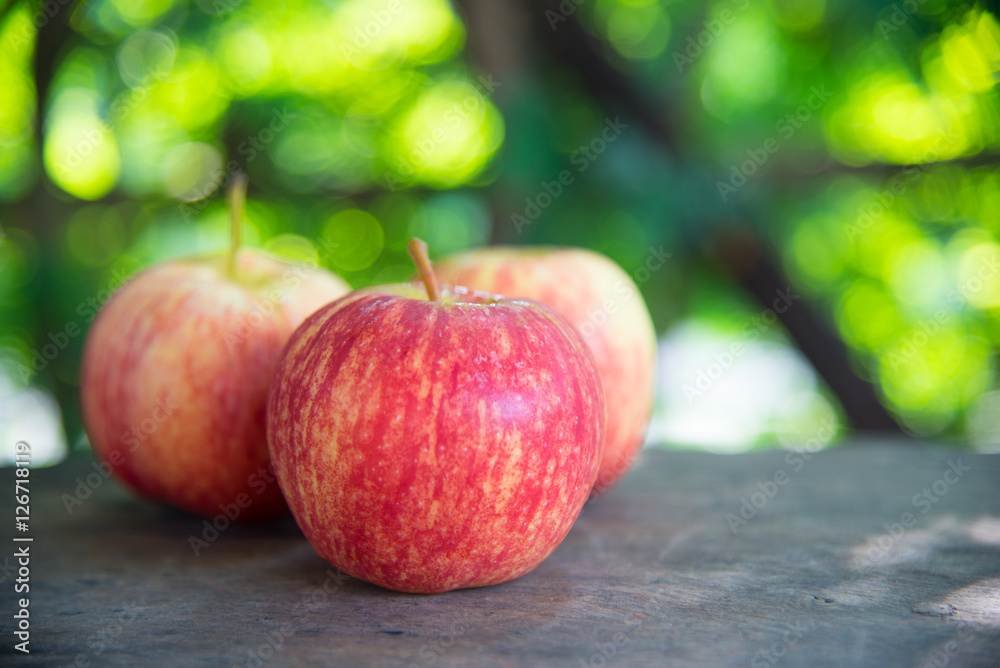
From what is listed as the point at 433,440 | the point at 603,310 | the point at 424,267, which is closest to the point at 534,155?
the point at 603,310

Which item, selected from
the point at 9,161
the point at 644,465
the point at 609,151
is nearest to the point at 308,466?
the point at 644,465

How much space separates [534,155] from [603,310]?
3.06 feet

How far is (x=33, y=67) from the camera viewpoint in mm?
2148

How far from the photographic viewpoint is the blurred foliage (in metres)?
2.00

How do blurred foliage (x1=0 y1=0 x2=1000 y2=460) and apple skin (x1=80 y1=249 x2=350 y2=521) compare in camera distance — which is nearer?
apple skin (x1=80 y1=249 x2=350 y2=521)

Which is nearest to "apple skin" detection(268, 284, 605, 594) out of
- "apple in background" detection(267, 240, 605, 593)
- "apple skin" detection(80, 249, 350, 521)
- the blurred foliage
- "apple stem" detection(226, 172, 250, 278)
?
"apple in background" detection(267, 240, 605, 593)

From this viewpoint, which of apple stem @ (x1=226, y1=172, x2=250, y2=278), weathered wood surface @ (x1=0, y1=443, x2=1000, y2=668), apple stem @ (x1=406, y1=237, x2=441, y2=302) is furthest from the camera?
apple stem @ (x1=226, y1=172, x2=250, y2=278)

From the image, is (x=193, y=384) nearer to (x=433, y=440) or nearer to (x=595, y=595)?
(x=433, y=440)

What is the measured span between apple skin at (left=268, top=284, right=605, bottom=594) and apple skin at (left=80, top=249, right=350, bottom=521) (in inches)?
7.2

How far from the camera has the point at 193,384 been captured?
3.16 ft

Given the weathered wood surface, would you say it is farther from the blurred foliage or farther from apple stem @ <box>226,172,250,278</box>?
the blurred foliage

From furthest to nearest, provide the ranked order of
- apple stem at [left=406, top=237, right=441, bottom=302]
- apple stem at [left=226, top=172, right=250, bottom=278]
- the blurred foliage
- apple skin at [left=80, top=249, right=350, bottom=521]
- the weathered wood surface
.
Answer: the blurred foliage → apple stem at [left=226, top=172, right=250, bottom=278] → apple skin at [left=80, top=249, right=350, bottom=521] → apple stem at [left=406, top=237, right=441, bottom=302] → the weathered wood surface

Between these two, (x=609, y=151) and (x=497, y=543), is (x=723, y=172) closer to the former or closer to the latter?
(x=609, y=151)

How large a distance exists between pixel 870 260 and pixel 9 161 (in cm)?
283
